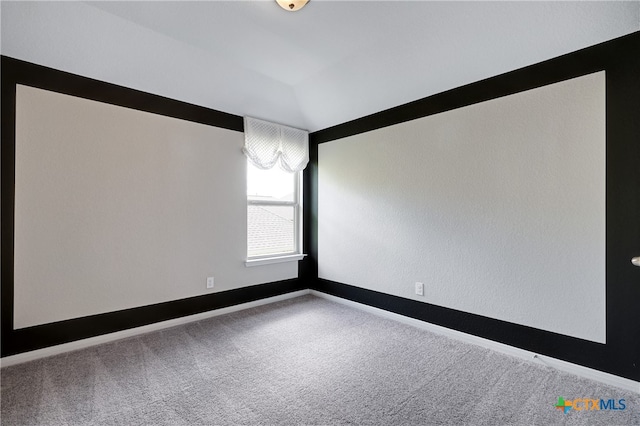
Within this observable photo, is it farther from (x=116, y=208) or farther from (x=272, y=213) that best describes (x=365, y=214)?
(x=116, y=208)

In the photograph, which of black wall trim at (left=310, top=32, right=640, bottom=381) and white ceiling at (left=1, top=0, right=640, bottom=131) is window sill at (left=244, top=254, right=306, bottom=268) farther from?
black wall trim at (left=310, top=32, right=640, bottom=381)

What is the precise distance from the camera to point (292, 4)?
78.0 inches

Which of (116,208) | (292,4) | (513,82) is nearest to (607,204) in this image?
(513,82)

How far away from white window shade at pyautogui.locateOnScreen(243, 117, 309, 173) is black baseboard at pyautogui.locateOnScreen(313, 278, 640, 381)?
1.89m

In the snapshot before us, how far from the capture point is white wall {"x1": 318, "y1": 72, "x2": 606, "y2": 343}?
1.97 metres

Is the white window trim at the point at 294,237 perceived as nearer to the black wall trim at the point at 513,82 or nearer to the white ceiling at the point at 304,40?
the black wall trim at the point at 513,82

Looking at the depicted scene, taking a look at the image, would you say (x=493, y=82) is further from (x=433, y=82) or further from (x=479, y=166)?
(x=479, y=166)

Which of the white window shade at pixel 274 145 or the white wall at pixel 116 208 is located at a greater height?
the white window shade at pixel 274 145

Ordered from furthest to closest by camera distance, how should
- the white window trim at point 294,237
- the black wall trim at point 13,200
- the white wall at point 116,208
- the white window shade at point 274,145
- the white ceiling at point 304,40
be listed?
1. the white window trim at point 294,237
2. the white window shade at point 274,145
3. the white wall at point 116,208
4. the black wall trim at point 13,200
5. the white ceiling at point 304,40

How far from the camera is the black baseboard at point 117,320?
83.0 inches

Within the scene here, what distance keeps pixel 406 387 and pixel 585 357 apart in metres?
1.29

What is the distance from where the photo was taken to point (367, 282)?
3297 mm

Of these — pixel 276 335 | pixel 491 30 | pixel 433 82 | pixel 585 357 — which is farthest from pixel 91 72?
pixel 585 357

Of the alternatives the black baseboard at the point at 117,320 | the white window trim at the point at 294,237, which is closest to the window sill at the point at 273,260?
the white window trim at the point at 294,237
